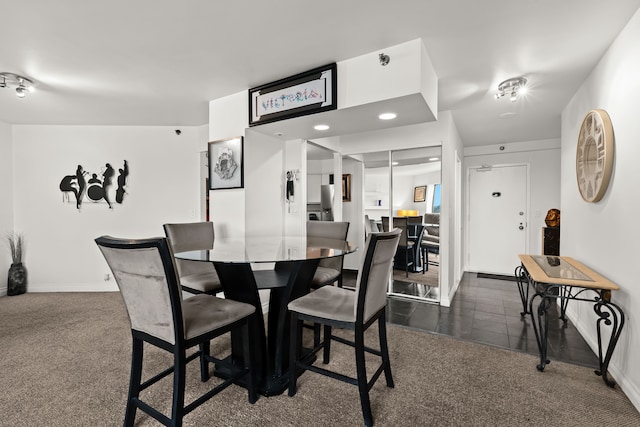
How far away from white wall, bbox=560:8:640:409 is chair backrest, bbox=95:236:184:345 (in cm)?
257

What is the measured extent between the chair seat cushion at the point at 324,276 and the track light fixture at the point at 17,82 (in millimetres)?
3197

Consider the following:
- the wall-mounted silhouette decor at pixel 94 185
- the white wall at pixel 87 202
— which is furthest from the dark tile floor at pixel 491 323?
the wall-mounted silhouette decor at pixel 94 185

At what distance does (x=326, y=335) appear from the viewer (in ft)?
7.11

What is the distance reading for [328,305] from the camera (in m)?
1.75

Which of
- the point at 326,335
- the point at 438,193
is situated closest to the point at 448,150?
the point at 438,193

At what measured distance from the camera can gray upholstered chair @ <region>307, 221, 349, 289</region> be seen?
2.50 m

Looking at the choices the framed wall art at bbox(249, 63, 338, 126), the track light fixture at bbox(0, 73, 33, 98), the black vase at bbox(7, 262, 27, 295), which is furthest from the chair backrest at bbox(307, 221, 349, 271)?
the black vase at bbox(7, 262, 27, 295)

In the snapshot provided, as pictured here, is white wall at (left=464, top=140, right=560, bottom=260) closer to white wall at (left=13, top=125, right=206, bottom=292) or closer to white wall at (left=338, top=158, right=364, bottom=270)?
white wall at (left=338, top=158, right=364, bottom=270)

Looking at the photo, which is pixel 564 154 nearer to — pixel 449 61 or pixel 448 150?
pixel 448 150

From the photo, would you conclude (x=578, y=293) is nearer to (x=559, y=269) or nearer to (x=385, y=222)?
(x=559, y=269)

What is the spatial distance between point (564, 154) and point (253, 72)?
11.3 feet

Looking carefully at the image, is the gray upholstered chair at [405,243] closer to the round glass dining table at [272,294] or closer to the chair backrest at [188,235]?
the round glass dining table at [272,294]

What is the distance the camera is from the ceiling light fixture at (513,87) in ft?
8.95

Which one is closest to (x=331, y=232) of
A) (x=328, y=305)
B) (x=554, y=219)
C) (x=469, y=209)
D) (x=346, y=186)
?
(x=328, y=305)
